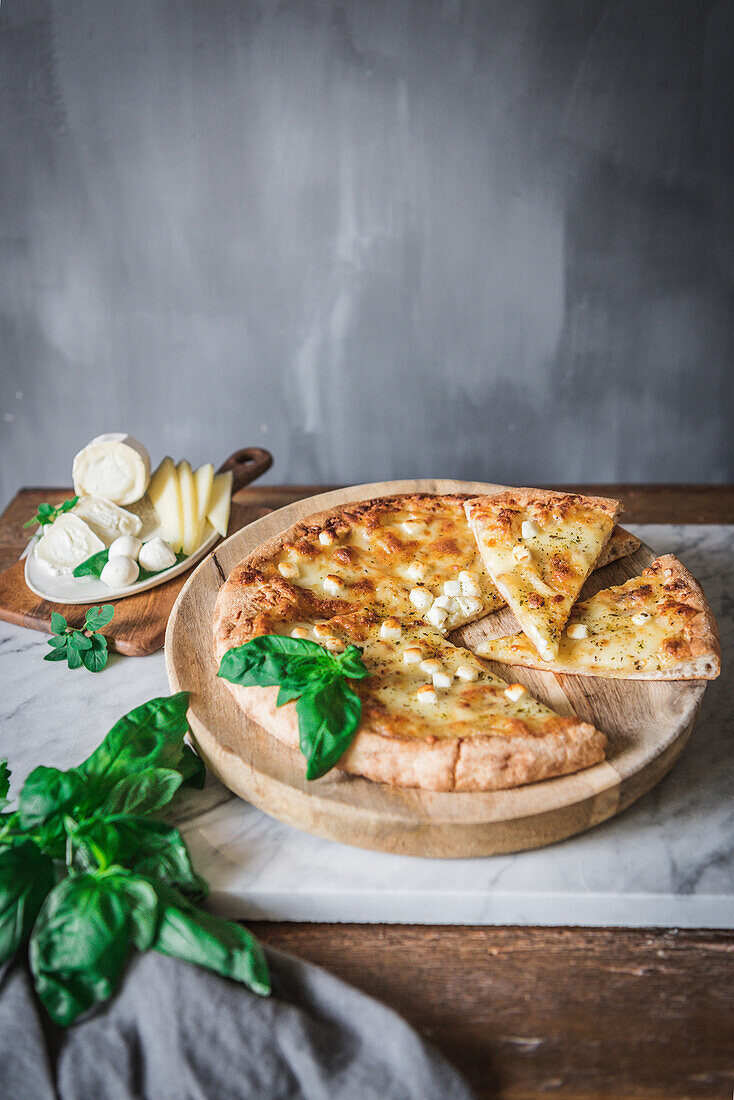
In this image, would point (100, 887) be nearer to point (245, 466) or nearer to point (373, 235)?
point (245, 466)

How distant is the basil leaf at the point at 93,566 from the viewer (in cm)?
311

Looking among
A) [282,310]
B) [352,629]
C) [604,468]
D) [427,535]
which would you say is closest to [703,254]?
[604,468]

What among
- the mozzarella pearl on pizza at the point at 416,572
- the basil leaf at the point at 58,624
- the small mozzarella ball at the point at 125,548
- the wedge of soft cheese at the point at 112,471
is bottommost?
the basil leaf at the point at 58,624

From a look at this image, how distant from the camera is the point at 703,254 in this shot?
4625mm

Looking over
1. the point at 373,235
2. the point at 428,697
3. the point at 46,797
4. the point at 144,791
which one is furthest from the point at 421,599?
the point at 373,235

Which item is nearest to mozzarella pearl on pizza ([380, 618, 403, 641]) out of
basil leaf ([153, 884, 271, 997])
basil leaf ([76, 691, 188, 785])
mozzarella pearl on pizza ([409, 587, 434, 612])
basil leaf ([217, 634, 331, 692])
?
mozzarella pearl on pizza ([409, 587, 434, 612])

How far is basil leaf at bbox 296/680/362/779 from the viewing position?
205 cm

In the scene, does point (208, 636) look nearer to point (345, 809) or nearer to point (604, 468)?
point (345, 809)

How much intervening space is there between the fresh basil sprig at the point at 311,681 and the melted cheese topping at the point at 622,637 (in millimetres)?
495

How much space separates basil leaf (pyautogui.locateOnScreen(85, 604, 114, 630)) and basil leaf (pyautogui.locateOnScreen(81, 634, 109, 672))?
3 cm

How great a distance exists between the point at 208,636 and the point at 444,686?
2.48 ft

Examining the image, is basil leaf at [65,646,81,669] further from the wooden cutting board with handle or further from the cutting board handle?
the cutting board handle

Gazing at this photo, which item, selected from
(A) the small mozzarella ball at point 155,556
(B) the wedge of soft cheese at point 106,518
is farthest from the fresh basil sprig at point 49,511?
(A) the small mozzarella ball at point 155,556

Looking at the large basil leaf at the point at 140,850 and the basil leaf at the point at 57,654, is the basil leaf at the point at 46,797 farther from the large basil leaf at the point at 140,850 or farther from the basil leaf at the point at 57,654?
the basil leaf at the point at 57,654
